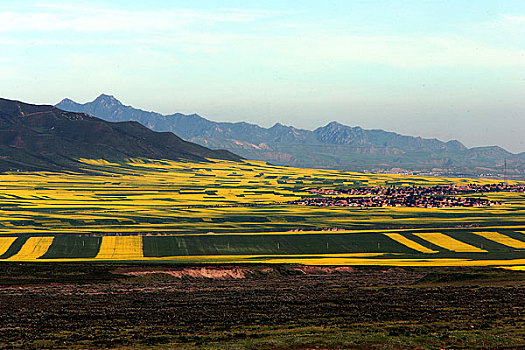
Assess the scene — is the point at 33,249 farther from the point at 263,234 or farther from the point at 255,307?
the point at 255,307

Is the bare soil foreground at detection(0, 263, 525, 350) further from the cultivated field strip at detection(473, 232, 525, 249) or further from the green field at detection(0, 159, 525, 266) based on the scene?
the cultivated field strip at detection(473, 232, 525, 249)

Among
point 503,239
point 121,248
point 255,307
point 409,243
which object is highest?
point 255,307

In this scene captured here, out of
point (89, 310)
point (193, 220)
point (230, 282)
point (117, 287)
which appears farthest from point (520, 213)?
point (89, 310)

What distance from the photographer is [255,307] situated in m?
58.8

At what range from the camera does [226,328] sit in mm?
49062

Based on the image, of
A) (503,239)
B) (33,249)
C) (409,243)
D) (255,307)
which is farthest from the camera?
(503,239)

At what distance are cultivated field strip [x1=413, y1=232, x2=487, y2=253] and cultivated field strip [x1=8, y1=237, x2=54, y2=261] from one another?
66.3m

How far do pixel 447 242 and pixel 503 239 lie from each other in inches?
454

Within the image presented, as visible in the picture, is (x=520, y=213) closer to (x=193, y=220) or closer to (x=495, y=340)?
(x=193, y=220)

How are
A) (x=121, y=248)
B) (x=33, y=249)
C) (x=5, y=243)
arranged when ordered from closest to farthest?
1. (x=33, y=249)
2. (x=121, y=248)
3. (x=5, y=243)

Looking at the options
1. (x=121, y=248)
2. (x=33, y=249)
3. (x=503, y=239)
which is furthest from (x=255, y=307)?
(x=503, y=239)

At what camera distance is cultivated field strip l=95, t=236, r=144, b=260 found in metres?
109

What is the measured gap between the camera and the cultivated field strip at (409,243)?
387 ft

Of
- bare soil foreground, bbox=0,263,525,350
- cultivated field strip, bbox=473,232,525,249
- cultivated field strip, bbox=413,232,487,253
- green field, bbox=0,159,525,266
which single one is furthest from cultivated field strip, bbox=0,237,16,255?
cultivated field strip, bbox=473,232,525,249
